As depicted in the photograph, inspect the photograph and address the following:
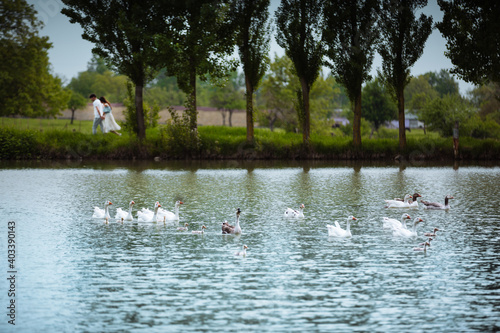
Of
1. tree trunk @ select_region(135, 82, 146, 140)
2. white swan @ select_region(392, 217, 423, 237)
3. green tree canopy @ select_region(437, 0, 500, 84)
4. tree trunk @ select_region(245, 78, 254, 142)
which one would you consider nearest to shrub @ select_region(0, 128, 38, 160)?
tree trunk @ select_region(135, 82, 146, 140)

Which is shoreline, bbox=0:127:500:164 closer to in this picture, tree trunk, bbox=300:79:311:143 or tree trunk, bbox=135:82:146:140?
tree trunk, bbox=300:79:311:143

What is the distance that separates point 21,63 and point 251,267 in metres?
89.8

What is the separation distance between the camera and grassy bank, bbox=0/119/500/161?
59.0 meters

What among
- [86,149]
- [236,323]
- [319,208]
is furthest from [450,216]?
[86,149]

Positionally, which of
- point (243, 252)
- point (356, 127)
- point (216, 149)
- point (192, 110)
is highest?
point (192, 110)

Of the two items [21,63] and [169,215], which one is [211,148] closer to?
[169,215]

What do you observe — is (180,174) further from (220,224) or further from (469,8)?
(469,8)

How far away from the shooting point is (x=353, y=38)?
2371 inches

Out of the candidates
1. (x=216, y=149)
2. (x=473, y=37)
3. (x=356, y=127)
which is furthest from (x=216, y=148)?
(x=473, y=37)

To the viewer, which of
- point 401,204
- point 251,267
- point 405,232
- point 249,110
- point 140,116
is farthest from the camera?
point 249,110

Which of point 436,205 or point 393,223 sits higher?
point 436,205

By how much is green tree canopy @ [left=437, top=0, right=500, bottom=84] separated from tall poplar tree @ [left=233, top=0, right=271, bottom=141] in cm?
1466

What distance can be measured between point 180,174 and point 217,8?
20241 mm

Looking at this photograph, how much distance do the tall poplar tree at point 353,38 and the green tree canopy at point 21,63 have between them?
52907 millimetres
